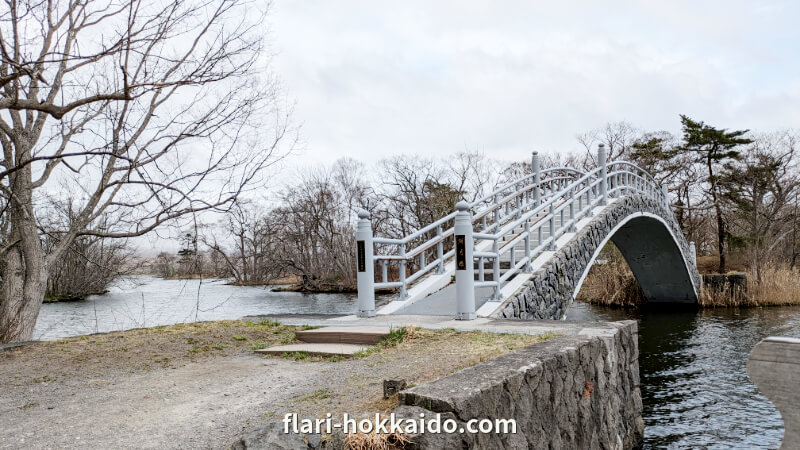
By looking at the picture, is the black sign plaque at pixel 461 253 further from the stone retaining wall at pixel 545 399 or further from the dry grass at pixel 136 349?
the dry grass at pixel 136 349

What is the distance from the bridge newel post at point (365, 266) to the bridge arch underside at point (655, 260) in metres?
12.2

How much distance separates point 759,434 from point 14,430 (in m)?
8.17

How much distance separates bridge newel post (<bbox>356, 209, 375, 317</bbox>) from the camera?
7680mm

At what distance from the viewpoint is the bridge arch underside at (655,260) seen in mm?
18812

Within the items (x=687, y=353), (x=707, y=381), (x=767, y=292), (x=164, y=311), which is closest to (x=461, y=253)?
(x=707, y=381)

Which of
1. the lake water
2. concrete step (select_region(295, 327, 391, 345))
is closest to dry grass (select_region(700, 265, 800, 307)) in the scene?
the lake water

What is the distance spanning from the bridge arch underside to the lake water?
1022 mm

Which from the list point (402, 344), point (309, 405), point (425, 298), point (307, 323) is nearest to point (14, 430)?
point (309, 405)

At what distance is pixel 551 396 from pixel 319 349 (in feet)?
8.11

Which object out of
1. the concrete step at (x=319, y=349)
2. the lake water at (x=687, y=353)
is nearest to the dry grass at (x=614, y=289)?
the lake water at (x=687, y=353)

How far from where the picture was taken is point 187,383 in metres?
4.73

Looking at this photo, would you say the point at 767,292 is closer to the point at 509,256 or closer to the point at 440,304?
the point at 509,256

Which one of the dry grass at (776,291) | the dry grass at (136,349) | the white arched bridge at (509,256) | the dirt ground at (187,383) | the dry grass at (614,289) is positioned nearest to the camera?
the dirt ground at (187,383)

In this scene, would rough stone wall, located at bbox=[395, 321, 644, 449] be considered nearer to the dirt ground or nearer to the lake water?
the dirt ground
